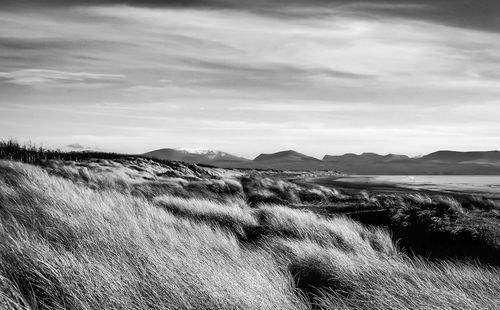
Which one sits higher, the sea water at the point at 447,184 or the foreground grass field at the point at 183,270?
the foreground grass field at the point at 183,270

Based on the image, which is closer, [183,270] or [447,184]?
[183,270]

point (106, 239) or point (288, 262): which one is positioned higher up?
point (106, 239)

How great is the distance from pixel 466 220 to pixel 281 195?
1119cm

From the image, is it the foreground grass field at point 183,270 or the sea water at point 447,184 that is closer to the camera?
the foreground grass field at point 183,270

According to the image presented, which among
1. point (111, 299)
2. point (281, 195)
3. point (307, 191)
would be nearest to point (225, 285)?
point (111, 299)

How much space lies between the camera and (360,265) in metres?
4.99

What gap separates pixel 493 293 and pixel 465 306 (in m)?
0.90

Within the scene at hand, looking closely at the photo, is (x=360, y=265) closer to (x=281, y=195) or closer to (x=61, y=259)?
(x=61, y=259)

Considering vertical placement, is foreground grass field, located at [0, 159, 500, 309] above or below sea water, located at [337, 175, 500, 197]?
above

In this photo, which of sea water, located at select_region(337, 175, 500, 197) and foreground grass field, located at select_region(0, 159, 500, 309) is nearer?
foreground grass field, located at select_region(0, 159, 500, 309)

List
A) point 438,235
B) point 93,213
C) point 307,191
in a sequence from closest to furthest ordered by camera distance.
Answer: point 93,213 → point 438,235 → point 307,191

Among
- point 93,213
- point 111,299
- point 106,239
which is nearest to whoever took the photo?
point 111,299

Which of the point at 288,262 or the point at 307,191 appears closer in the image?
the point at 288,262

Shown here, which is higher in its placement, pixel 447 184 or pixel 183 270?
pixel 183 270
